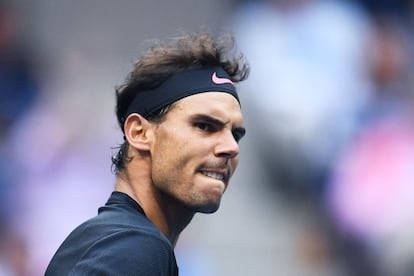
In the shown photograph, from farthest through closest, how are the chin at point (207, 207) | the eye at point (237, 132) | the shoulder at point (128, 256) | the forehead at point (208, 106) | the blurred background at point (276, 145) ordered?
1. the blurred background at point (276, 145)
2. the eye at point (237, 132)
3. the forehead at point (208, 106)
4. the chin at point (207, 207)
5. the shoulder at point (128, 256)

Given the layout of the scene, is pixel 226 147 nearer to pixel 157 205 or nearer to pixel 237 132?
pixel 237 132

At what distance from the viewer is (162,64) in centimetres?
385

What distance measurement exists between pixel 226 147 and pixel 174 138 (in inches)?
8.2

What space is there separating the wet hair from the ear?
0.04 metres

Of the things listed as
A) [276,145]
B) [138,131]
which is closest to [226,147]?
[138,131]

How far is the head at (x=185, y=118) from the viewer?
12.0 feet

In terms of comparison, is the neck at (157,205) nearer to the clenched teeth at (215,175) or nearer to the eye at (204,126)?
the clenched teeth at (215,175)

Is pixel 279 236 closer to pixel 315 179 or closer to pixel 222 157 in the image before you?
pixel 315 179

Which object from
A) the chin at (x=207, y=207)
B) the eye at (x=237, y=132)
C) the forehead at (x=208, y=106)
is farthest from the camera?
the eye at (x=237, y=132)

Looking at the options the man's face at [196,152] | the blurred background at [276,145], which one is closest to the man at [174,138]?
the man's face at [196,152]

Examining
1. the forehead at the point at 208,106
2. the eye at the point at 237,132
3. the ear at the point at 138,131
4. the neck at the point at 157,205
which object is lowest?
the neck at the point at 157,205

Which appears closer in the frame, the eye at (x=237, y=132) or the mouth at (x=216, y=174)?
the mouth at (x=216, y=174)

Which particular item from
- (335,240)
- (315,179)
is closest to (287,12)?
(315,179)

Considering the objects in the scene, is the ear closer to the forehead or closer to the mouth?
the forehead
